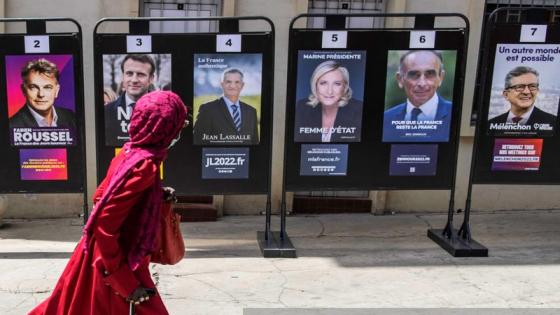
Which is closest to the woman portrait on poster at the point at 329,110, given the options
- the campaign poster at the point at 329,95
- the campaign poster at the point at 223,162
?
the campaign poster at the point at 329,95

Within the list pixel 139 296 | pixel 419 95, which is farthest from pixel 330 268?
pixel 139 296

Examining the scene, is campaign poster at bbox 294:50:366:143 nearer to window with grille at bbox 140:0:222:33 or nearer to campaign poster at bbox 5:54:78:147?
window with grille at bbox 140:0:222:33

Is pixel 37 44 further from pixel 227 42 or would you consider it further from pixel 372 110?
pixel 372 110

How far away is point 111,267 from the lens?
238cm

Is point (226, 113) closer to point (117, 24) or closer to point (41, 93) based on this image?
point (41, 93)

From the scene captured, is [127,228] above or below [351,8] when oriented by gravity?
below

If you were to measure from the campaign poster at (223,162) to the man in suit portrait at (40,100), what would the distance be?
129 cm

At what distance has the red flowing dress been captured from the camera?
235cm

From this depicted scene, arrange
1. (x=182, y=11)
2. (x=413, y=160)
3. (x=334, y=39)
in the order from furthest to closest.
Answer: (x=182, y=11), (x=413, y=160), (x=334, y=39)

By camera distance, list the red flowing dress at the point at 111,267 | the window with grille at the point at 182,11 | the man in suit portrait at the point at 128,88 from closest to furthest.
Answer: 1. the red flowing dress at the point at 111,267
2. the man in suit portrait at the point at 128,88
3. the window with grille at the point at 182,11

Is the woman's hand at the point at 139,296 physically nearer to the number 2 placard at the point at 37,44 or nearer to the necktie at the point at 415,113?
the number 2 placard at the point at 37,44

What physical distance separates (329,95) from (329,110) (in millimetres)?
147

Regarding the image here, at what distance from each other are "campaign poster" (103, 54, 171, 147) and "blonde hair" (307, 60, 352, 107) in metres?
1.37

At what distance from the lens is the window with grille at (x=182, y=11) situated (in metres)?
6.85
